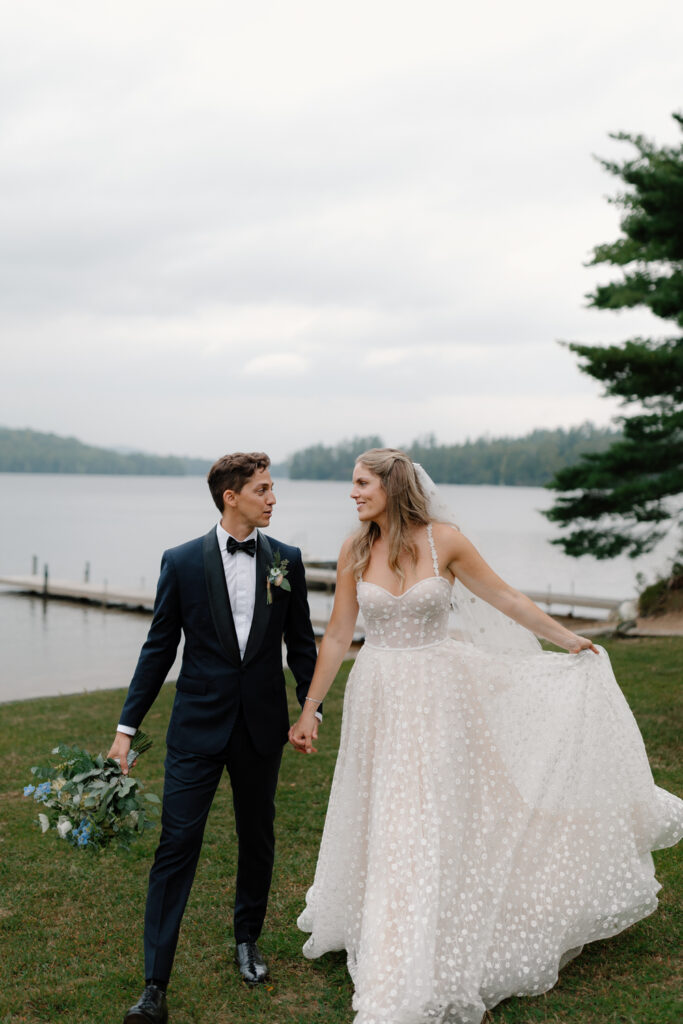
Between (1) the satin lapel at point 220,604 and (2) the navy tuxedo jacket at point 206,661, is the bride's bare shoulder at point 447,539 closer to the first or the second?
(2) the navy tuxedo jacket at point 206,661

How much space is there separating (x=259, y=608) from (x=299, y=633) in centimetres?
29

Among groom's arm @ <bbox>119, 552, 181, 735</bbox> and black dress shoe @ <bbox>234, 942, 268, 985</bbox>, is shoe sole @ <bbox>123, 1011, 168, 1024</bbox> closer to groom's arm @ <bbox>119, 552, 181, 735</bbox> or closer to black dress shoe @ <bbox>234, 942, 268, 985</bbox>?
black dress shoe @ <bbox>234, 942, 268, 985</bbox>

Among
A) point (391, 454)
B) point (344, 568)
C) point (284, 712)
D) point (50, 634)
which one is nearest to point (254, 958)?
point (284, 712)

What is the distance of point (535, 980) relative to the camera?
369 centimetres

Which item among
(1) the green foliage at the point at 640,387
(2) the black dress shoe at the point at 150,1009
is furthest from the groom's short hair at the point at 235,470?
(1) the green foliage at the point at 640,387

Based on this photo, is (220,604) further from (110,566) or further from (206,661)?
(110,566)

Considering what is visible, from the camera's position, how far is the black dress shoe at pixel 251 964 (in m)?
3.93

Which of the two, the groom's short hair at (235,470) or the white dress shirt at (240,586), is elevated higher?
the groom's short hair at (235,470)

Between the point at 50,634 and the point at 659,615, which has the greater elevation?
the point at 659,615

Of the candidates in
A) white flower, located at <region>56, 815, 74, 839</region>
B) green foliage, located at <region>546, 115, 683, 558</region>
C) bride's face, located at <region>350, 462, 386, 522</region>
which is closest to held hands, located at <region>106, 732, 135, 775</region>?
white flower, located at <region>56, 815, 74, 839</region>

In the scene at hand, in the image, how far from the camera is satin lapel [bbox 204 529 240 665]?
3635mm

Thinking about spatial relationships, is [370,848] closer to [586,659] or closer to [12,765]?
[586,659]

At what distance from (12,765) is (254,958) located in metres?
4.80

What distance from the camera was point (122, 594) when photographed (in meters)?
30.4
